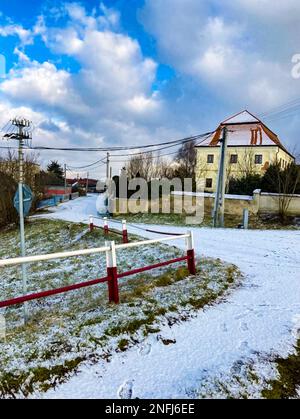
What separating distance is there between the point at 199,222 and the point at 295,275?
13108mm

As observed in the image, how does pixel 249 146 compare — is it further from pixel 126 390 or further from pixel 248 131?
pixel 126 390

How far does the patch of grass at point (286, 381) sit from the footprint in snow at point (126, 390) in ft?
4.36

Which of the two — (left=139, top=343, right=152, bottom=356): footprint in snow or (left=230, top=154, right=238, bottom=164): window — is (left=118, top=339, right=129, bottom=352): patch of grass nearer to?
(left=139, top=343, right=152, bottom=356): footprint in snow

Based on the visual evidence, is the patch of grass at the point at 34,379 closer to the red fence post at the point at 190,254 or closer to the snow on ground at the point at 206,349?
the snow on ground at the point at 206,349

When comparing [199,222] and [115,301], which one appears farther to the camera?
[199,222]

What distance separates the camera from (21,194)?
300 inches

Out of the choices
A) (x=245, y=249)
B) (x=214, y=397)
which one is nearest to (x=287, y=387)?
(x=214, y=397)

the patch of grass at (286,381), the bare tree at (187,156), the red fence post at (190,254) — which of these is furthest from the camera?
the bare tree at (187,156)

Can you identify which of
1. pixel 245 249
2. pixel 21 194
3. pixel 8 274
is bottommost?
pixel 8 274

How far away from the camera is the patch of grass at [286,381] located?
124 inches

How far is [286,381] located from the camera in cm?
337

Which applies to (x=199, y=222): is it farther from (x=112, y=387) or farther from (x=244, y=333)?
(x=112, y=387)

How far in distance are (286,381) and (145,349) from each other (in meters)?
1.62

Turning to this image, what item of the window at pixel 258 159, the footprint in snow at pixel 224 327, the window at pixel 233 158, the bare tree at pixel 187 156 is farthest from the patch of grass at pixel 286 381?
the bare tree at pixel 187 156
